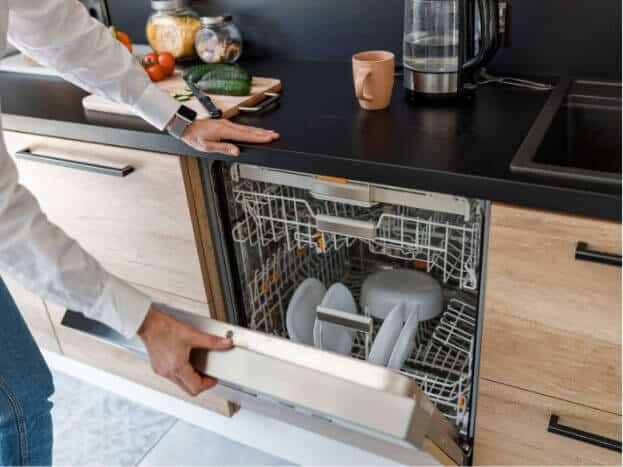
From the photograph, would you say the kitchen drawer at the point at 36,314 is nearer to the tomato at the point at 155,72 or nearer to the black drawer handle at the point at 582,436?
the tomato at the point at 155,72

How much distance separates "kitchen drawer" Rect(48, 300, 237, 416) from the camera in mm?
1609

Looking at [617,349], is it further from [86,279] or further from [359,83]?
[86,279]

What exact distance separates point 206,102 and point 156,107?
119mm

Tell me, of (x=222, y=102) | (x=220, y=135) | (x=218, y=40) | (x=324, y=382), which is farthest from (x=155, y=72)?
(x=324, y=382)

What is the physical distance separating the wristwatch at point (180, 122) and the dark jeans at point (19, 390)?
42 centimetres

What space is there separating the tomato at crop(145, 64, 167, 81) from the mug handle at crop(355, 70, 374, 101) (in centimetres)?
56

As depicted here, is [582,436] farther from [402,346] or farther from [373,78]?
[373,78]

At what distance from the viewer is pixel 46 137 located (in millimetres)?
1416

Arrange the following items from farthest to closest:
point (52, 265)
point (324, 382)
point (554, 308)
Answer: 1. point (554, 308)
2. point (52, 265)
3. point (324, 382)

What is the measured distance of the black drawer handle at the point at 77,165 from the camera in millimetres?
1307

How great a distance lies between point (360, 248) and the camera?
1659 mm

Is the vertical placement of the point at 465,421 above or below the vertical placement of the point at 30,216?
below

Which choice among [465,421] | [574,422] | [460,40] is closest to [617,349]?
[574,422]

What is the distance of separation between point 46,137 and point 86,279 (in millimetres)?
674
